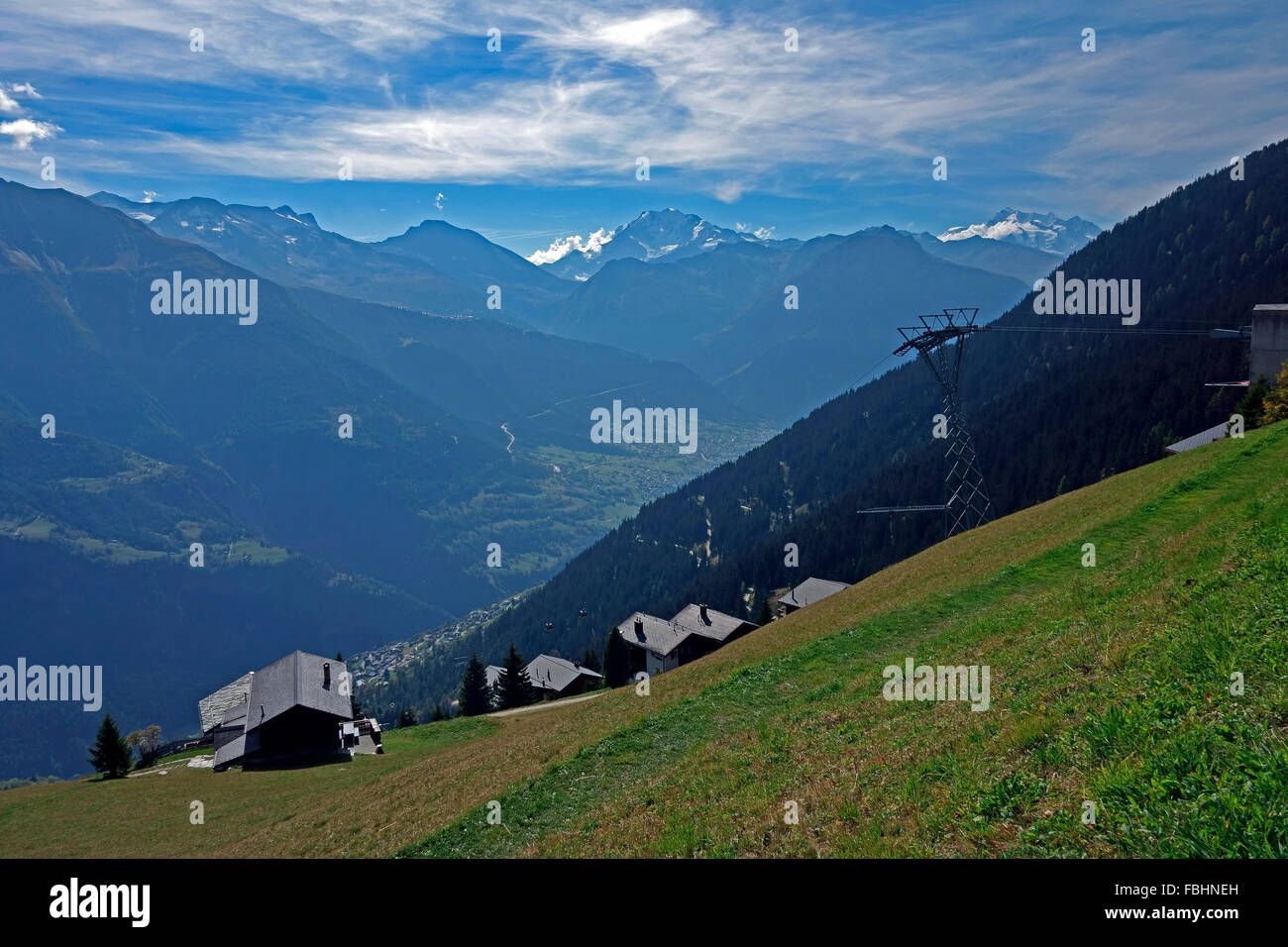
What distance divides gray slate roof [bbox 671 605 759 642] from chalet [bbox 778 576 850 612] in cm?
1388

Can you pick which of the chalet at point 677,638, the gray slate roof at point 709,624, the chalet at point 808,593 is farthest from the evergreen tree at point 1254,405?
the gray slate roof at point 709,624

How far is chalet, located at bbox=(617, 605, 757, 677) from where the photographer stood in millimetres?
85875

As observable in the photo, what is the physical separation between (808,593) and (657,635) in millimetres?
28207

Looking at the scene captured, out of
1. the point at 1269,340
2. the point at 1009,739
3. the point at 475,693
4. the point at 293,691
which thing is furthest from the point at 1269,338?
the point at 293,691

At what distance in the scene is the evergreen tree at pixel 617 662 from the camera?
8556 cm

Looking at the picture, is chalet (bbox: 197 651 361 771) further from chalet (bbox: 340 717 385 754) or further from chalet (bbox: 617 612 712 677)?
chalet (bbox: 617 612 712 677)

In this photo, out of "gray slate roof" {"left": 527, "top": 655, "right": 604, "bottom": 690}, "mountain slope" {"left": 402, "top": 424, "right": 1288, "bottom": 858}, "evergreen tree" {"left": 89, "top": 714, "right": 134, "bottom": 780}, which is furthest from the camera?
"gray slate roof" {"left": 527, "top": 655, "right": 604, "bottom": 690}

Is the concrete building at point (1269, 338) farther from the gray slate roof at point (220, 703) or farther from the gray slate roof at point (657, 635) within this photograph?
the gray slate roof at point (220, 703)

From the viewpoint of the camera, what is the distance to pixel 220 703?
260ft

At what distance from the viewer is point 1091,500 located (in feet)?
126

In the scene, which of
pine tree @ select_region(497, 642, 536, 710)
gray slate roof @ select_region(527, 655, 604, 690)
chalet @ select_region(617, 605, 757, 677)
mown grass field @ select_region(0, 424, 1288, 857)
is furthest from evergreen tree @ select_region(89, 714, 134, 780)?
chalet @ select_region(617, 605, 757, 677)

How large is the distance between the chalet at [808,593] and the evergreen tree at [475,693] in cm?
4578
